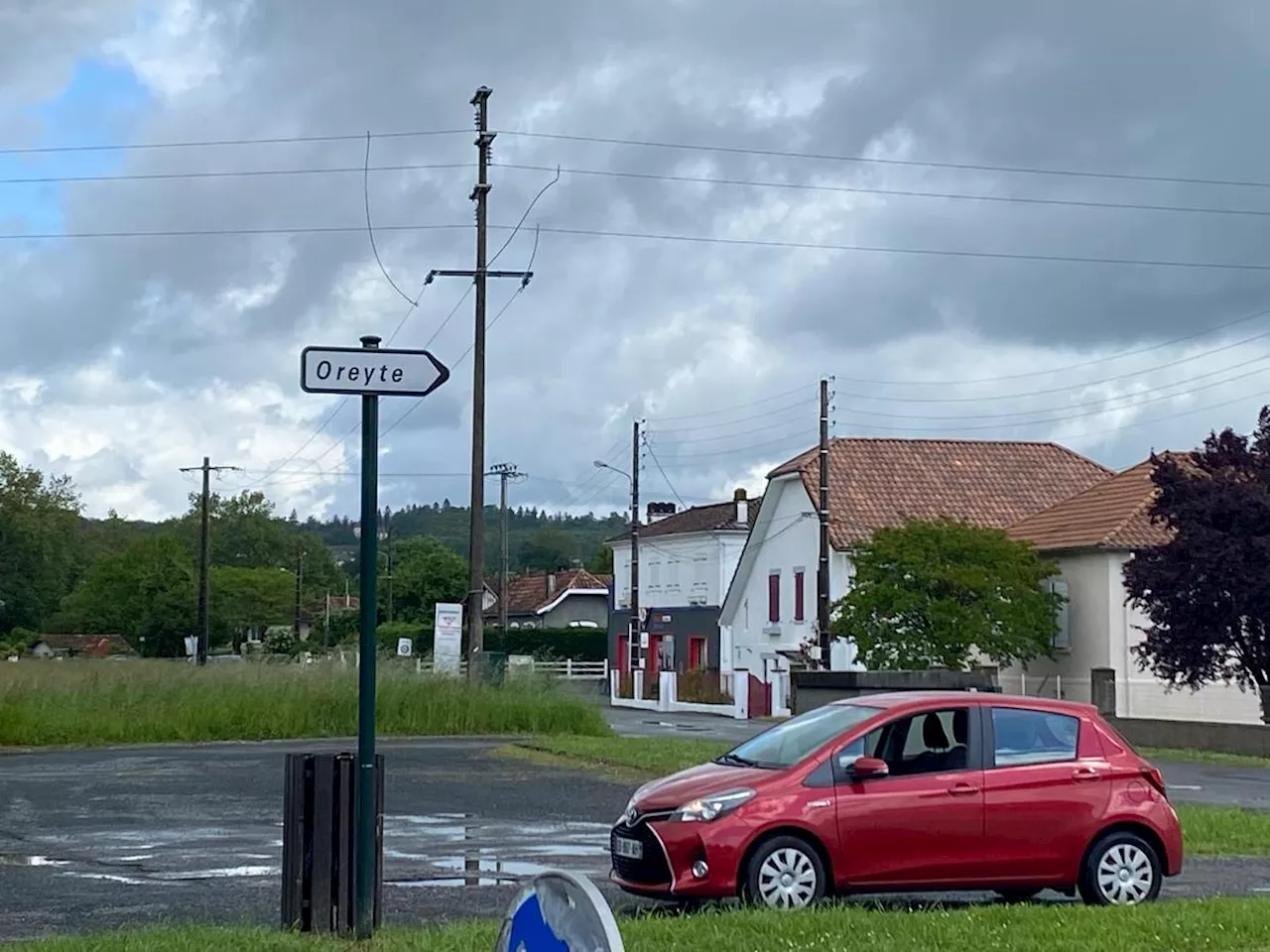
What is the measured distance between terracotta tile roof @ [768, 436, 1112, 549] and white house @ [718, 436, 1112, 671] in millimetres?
35

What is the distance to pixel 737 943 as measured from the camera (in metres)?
9.66

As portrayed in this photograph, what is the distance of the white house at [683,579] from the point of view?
75.4 meters

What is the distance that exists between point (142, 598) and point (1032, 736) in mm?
93339

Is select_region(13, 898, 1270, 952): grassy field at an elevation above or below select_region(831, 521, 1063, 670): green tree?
below

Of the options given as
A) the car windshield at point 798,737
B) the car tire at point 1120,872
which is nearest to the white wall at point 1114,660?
the car tire at point 1120,872

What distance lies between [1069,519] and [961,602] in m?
7.86

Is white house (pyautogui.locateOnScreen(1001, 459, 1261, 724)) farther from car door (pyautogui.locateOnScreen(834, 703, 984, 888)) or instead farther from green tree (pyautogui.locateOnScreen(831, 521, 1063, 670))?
car door (pyautogui.locateOnScreen(834, 703, 984, 888))

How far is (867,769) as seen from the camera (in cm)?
1202

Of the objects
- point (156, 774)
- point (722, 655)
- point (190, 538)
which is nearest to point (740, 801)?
point (156, 774)

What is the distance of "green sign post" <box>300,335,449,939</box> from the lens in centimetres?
985

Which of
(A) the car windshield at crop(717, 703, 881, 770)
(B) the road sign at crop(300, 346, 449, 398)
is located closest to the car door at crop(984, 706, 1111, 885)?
(A) the car windshield at crop(717, 703, 881, 770)

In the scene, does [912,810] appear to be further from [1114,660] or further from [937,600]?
[1114,660]

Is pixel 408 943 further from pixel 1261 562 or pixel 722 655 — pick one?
pixel 722 655

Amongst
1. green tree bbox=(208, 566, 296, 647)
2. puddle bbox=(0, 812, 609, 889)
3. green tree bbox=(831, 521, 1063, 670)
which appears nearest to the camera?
puddle bbox=(0, 812, 609, 889)
